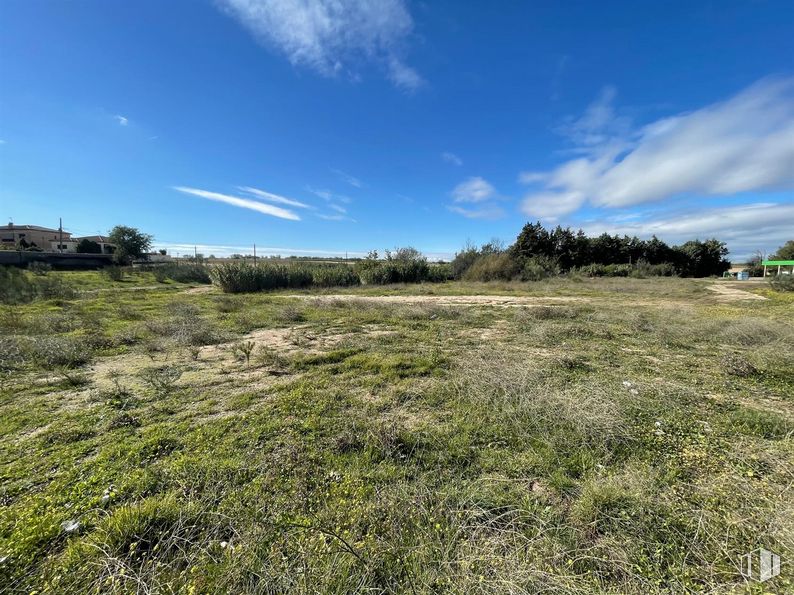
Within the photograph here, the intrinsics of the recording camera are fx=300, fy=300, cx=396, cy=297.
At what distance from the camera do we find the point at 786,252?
36906 mm

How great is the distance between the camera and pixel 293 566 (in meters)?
1.63

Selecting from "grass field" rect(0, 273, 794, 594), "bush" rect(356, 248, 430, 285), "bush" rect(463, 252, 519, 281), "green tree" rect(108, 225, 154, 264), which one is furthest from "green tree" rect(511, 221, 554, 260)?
"green tree" rect(108, 225, 154, 264)

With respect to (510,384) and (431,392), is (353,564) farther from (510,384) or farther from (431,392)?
(510,384)

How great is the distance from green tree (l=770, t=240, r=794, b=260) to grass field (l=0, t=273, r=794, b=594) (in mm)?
51179

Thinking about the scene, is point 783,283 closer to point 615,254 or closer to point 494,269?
point 494,269

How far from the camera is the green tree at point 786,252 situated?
36094 millimetres

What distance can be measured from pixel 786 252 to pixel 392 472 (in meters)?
→ 59.5

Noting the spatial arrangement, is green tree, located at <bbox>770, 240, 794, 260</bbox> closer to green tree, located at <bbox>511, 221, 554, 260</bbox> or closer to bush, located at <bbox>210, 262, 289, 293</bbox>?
green tree, located at <bbox>511, 221, 554, 260</bbox>

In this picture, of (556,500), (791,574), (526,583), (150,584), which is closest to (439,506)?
(526,583)

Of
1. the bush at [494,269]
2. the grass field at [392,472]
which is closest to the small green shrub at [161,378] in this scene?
the grass field at [392,472]

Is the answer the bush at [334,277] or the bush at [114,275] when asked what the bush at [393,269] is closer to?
the bush at [334,277]

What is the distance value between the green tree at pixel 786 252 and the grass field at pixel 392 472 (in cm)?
5118

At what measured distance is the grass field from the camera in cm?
162

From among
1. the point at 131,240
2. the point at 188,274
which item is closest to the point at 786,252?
the point at 188,274
